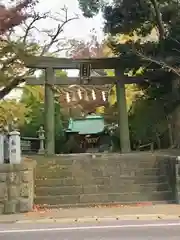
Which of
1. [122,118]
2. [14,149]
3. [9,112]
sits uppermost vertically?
[9,112]

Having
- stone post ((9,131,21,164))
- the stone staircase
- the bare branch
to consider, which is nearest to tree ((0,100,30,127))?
the stone staircase

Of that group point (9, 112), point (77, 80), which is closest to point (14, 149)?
point (77, 80)

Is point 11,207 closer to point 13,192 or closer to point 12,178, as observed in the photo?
point 13,192

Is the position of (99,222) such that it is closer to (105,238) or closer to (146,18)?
(105,238)

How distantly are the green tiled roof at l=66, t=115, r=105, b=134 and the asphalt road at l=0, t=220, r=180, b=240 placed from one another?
24.4 m

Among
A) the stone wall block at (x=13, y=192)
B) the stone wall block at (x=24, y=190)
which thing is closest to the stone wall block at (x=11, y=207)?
the stone wall block at (x=13, y=192)

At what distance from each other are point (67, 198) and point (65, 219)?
306 centimetres

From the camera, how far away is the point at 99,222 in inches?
377

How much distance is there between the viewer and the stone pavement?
33.6 feet

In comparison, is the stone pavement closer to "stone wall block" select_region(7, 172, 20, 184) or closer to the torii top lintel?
"stone wall block" select_region(7, 172, 20, 184)

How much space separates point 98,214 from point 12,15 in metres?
9.16

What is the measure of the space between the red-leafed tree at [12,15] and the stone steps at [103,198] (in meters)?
6.83

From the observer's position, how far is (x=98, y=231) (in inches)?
320

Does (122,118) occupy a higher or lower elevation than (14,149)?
higher
